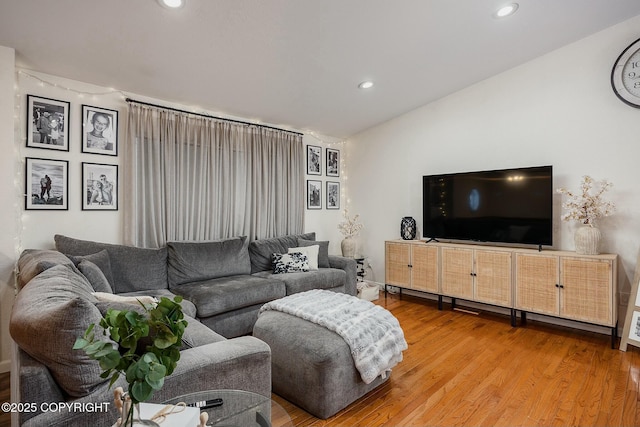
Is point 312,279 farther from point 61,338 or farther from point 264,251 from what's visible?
point 61,338

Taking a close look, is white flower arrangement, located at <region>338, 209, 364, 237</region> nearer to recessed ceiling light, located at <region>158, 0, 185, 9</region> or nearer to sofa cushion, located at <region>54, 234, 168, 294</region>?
sofa cushion, located at <region>54, 234, 168, 294</region>

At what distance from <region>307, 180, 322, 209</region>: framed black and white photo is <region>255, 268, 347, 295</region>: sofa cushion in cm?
132

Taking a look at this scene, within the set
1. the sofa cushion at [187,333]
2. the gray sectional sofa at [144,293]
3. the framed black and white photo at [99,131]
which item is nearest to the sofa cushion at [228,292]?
the gray sectional sofa at [144,293]

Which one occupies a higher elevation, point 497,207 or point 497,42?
point 497,42

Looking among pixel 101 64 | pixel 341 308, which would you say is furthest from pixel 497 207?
pixel 101 64

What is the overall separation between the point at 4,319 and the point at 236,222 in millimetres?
2279

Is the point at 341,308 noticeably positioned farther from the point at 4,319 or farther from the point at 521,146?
the point at 521,146

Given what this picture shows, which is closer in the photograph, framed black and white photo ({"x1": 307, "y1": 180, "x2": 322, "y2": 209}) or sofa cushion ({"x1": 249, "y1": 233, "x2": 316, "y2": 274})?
sofa cushion ({"x1": 249, "y1": 233, "x2": 316, "y2": 274})

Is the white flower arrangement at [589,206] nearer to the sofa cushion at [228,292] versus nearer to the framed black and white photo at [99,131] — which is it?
the sofa cushion at [228,292]

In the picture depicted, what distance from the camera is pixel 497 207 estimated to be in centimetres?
379

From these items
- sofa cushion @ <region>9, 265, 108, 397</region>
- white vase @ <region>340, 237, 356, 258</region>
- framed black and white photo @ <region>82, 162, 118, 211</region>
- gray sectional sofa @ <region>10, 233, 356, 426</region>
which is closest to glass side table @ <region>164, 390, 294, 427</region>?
gray sectional sofa @ <region>10, 233, 356, 426</region>

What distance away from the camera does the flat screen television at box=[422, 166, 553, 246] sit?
3.47 meters

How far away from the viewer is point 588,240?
3.11 m

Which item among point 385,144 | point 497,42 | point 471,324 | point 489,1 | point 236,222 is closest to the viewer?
point 489,1
